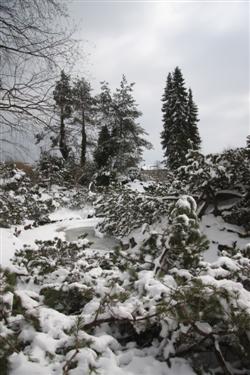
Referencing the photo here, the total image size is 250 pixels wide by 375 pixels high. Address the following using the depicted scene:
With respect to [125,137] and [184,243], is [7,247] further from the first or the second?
[125,137]

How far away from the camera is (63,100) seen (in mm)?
4004

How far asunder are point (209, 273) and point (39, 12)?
9.67 feet

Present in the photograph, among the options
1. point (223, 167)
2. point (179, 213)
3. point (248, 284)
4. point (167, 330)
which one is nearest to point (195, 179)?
point (223, 167)

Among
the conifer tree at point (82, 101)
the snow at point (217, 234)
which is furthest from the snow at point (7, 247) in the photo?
the snow at point (217, 234)

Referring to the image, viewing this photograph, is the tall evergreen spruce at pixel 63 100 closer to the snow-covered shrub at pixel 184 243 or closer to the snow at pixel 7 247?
the snow-covered shrub at pixel 184 243

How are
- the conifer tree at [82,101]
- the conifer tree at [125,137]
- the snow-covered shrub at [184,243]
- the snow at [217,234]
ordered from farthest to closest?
the conifer tree at [125,137] → the snow at [217,234] → the conifer tree at [82,101] → the snow-covered shrub at [184,243]

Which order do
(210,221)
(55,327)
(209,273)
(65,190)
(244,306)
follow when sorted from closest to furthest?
(244,306) < (55,327) < (209,273) < (210,221) < (65,190)

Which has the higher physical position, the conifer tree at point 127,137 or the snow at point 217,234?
the conifer tree at point 127,137

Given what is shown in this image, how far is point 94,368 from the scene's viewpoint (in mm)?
2096

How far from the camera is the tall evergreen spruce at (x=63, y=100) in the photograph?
3826mm

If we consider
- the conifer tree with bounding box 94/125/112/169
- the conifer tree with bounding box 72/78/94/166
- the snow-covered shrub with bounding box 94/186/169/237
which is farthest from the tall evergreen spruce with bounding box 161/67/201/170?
the conifer tree with bounding box 72/78/94/166

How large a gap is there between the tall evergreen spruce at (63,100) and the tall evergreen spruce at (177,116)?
849 inches

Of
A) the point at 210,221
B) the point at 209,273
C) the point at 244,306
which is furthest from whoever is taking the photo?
the point at 210,221

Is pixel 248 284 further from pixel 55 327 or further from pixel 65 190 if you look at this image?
pixel 65 190
